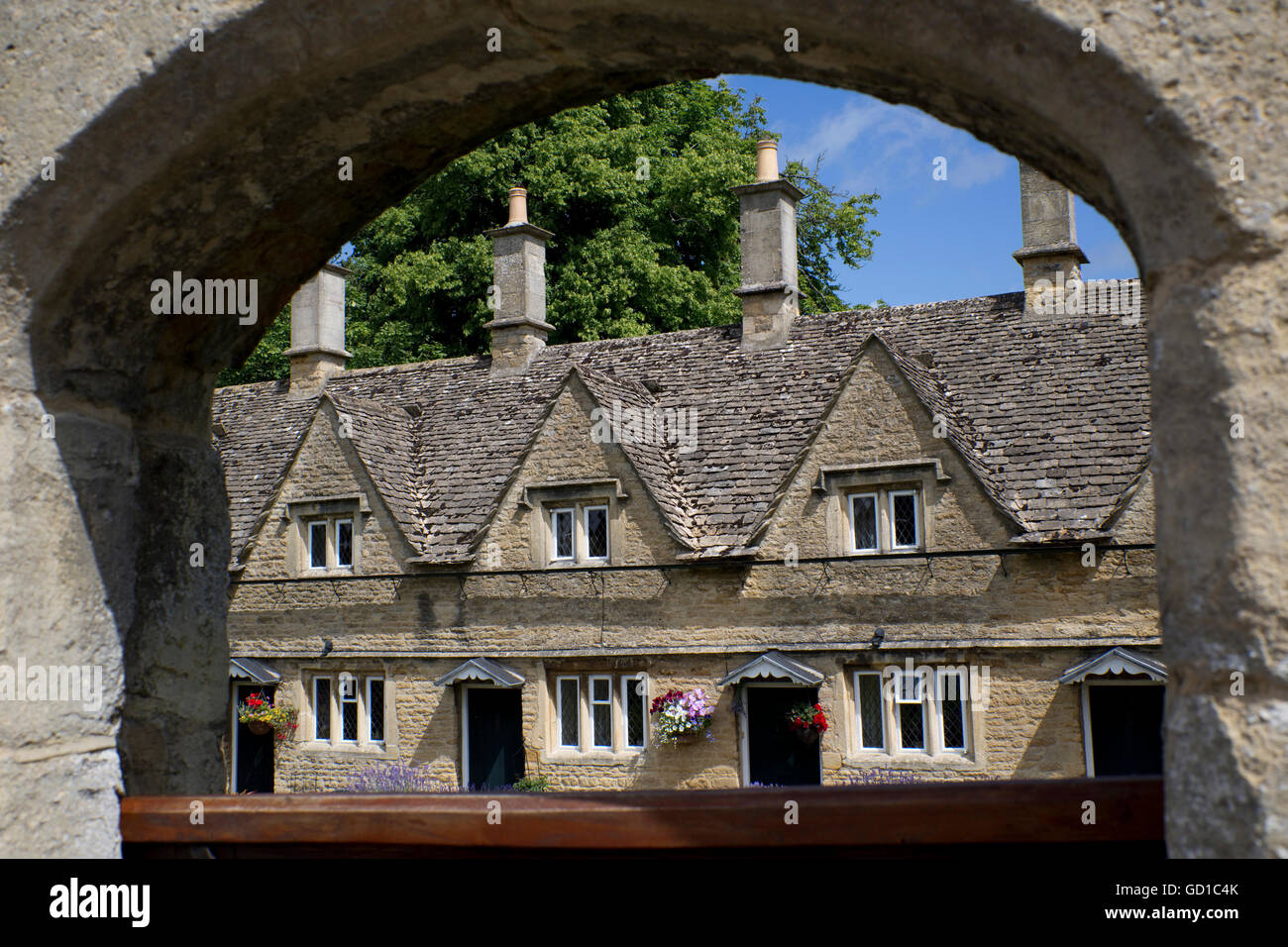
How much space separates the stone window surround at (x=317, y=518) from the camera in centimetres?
1816

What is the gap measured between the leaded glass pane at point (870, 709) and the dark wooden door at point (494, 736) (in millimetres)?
5110

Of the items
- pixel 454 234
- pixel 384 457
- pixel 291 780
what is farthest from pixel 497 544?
pixel 454 234

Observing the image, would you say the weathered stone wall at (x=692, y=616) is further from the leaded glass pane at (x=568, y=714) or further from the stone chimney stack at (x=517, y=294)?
the stone chimney stack at (x=517, y=294)

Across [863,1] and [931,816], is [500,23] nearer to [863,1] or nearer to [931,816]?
[863,1]

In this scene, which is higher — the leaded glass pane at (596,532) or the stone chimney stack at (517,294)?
the stone chimney stack at (517,294)

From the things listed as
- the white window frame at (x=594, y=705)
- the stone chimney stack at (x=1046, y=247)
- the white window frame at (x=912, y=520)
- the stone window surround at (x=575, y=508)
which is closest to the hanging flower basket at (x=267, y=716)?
the stone window surround at (x=575, y=508)

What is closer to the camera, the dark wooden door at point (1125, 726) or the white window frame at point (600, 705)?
the dark wooden door at point (1125, 726)

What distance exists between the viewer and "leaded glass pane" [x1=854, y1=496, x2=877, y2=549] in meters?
15.4

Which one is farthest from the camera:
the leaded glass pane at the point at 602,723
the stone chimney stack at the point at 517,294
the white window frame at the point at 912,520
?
the stone chimney stack at the point at 517,294

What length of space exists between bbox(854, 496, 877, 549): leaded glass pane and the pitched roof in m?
1.12

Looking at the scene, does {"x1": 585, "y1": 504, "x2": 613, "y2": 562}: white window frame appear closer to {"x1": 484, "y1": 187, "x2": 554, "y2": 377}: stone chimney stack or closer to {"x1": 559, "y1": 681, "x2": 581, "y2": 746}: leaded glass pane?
{"x1": 559, "y1": 681, "x2": 581, "y2": 746}: leaded glass pane

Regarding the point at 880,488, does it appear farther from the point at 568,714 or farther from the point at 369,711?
the point at 369,711

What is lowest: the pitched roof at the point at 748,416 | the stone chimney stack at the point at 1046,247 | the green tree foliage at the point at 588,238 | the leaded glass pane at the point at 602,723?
the leaded glass pane at the point at 602,723

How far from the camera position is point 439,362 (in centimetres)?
2172
